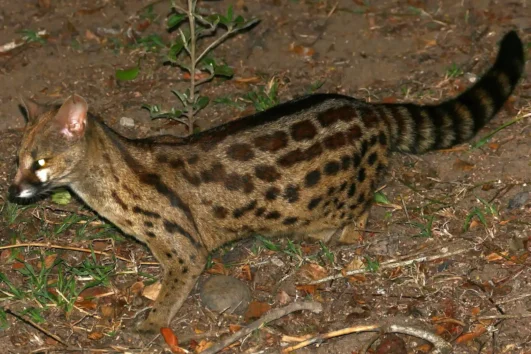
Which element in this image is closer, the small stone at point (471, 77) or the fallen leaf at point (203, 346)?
the fallen leaf at point (203, 346)

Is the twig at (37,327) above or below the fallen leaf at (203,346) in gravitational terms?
below

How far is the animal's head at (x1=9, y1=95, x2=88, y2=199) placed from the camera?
247 inches

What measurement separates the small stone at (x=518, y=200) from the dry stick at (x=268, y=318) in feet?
5.80

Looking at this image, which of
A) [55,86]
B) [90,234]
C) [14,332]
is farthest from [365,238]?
[55,86]

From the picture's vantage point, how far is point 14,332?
21.7ft

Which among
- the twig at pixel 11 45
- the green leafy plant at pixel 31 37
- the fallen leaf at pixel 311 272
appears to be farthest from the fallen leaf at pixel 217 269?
the twig at pixel 11 45

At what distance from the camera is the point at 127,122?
8406mm

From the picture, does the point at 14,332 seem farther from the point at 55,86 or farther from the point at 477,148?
the point at 477,148

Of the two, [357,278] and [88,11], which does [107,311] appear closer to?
[357,278]

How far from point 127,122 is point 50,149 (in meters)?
2.12

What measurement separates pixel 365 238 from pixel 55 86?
3.48 m

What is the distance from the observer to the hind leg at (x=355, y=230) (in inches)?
284

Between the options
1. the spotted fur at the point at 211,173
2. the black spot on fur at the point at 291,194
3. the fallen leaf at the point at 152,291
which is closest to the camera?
the spotted fur at the point at 211,173

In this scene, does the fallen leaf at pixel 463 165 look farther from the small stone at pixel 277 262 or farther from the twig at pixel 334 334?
the twig at pixel 334 334
